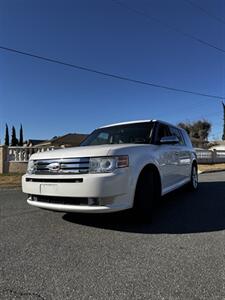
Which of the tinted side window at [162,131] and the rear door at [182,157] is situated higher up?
the tinted side window at [162,131]

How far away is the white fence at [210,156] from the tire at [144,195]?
19.3 m

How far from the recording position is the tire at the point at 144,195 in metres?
4.12

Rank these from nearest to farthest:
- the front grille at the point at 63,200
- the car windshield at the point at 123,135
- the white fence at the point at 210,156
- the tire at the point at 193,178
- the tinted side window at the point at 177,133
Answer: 1. the front grille at the point at 63,200
2. the car windshield at the point at 123,135
3. the tinted side window at the point at 177,133
4. the tire at the point at 193,178
5. the white fence at the point at 210,156

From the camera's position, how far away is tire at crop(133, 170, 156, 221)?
4.12 m

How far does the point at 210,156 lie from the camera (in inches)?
949

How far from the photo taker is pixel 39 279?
8.65 ft

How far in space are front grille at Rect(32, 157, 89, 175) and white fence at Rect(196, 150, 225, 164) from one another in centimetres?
2011

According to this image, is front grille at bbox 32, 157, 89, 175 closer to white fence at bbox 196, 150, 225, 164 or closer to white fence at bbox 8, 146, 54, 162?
white fence at bbox 8, 146, 54, 162

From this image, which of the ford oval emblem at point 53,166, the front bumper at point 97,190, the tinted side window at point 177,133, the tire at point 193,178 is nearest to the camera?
the front bumper at point 97,190

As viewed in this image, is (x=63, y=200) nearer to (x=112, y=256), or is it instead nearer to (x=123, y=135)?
(x=112, y=256)

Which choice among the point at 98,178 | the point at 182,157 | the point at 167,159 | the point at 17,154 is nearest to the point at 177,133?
the point at 182,157

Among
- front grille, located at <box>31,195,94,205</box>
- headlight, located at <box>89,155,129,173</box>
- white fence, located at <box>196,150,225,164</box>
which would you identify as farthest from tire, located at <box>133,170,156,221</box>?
white fence, located at <box>196,150,225,164</box>

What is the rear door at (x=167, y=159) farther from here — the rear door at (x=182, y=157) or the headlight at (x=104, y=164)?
the headlight at (x=104, y=164)

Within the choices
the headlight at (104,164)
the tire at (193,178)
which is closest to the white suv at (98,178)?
the headlight at (104,164)
